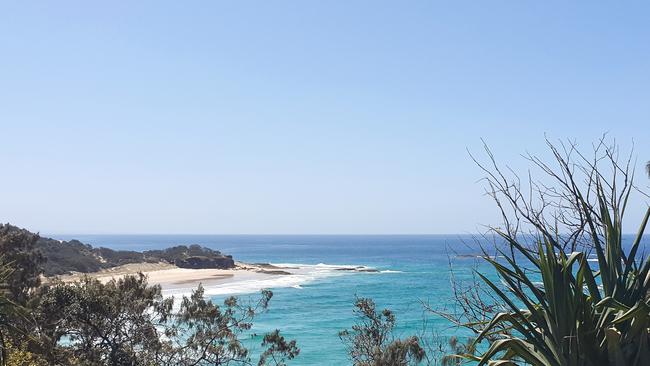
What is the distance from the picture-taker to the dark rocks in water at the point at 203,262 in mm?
85312

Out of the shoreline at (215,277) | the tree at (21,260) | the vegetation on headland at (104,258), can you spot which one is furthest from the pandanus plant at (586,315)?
the vegetation on headland at (104,258)

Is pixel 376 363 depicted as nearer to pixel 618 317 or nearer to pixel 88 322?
pixel 88 322

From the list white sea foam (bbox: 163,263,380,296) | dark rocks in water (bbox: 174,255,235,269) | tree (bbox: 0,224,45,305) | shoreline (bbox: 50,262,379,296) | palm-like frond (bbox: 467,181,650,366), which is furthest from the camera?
dark rocks in water (bbox: 174,255,235,269)

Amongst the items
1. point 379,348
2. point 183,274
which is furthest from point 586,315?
point 183,274

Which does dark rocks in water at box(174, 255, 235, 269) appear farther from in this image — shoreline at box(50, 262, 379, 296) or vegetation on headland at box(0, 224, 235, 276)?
shoreline at box(50, 262, 379, 296)

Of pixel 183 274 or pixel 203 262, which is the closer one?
pixel 183 274

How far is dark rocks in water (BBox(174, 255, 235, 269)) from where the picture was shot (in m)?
85.3

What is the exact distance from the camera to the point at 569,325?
3717 millimetres

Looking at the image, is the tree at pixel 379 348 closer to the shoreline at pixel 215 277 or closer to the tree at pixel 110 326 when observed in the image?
the tree at pixel 110 326

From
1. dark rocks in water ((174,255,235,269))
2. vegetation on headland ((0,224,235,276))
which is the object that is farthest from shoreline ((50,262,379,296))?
vegetation on headland ((0,224,235,276))

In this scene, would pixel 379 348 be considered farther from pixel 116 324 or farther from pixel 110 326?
pixel 110 326

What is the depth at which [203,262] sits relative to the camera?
86.1 m

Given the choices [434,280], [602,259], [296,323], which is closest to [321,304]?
[296,323]

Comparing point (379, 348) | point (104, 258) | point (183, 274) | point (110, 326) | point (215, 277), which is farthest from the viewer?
point (104, 258)
